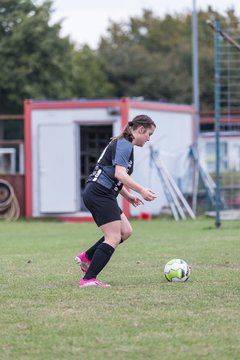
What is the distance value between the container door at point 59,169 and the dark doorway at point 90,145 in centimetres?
160

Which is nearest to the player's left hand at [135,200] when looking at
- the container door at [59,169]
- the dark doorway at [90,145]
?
the container door at [59,169]

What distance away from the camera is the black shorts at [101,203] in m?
9.23

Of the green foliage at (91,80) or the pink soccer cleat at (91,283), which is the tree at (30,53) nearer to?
the green foliage at (91,80)

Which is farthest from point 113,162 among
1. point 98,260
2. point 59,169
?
point 59,169

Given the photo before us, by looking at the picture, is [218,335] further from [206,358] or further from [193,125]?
[193,125]

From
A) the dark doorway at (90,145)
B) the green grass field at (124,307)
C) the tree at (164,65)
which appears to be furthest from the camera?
the tree at (164,65)

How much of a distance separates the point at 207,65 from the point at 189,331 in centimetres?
5073

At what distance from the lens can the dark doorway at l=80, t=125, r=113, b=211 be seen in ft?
83.7

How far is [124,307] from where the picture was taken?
308 inches

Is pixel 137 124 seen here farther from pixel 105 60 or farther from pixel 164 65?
pixel 105 60

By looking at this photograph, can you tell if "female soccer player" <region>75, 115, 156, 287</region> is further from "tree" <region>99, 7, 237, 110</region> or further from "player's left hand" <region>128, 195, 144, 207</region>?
"tree" <region>99, 7, 237, 110</region>

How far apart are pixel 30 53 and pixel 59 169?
84.7 ft

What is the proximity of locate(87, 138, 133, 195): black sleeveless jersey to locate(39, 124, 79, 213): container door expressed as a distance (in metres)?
14.4

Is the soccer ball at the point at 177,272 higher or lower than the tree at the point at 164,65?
lower
